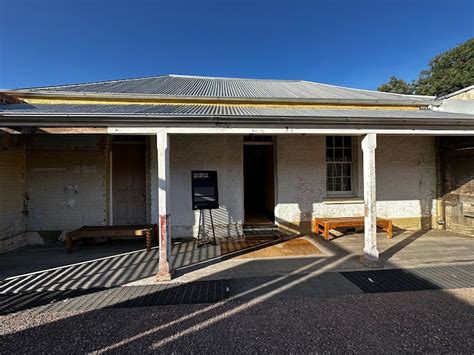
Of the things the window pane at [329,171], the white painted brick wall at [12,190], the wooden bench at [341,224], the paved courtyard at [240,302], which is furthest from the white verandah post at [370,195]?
the white painted brick wall at [12,190]

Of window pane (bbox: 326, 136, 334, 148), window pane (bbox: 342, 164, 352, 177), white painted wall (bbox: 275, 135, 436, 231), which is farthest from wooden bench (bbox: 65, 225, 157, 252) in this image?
window pane (bbox: 342, 164, 352, 177)

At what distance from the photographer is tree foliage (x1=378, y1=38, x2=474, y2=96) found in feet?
68.9

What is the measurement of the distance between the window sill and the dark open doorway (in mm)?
1646

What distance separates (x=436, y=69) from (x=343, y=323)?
102 ft

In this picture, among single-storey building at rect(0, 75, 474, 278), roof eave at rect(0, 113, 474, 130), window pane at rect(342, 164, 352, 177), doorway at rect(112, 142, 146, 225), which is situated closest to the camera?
roof eave at rect(0, 113, 474, 130)

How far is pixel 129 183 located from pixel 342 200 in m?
6.33

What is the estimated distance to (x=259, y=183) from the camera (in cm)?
973

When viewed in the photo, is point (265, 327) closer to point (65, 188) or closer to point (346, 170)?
point (346, 170)

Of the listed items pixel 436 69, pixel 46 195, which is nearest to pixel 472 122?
pixel 46 195

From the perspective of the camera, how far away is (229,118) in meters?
4.26

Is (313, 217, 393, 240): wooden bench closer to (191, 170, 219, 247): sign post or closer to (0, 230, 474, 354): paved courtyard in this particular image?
(0, 230, 474, 354): paved courtyard

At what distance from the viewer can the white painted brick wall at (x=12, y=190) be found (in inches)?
216

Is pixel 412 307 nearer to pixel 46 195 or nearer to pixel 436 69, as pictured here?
pixel 46 195

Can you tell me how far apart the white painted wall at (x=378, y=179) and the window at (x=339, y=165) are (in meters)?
0.35
